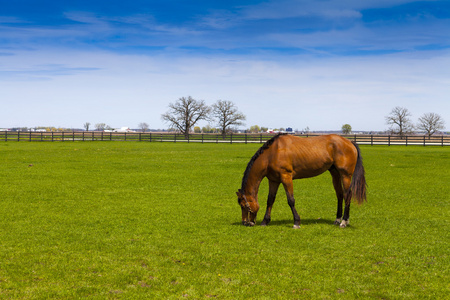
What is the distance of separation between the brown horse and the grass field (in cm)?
57

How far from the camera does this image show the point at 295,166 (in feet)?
28.6

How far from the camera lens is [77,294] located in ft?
17.1

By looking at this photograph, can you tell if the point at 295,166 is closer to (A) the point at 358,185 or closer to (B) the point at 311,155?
(B) the point at 311,155

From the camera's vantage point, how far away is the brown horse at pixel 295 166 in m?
8.62

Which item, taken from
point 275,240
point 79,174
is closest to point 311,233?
point 275,240

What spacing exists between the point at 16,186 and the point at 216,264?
1117cm

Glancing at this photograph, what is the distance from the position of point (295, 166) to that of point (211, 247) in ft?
8.88

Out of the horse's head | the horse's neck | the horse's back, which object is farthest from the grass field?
the horse's back

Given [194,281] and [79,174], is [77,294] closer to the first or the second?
[194,281]

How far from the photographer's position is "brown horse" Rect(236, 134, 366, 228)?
8.62m

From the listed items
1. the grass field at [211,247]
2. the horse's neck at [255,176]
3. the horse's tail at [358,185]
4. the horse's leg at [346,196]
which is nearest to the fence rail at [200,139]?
the grass field at [211,247]

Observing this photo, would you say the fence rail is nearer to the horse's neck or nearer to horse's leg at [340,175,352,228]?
horse's leg at [340,175,352,228]

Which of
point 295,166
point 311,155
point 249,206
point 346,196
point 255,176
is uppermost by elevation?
point 311,155

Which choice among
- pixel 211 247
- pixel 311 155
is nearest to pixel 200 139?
pixel 311 155
